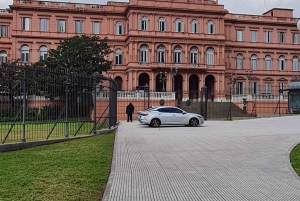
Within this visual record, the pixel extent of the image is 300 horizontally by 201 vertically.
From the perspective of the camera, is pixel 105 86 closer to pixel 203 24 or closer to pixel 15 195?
pixel 15 195

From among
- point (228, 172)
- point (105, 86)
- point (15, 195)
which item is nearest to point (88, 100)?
point (105, 86)

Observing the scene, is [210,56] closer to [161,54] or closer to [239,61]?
[161,54]

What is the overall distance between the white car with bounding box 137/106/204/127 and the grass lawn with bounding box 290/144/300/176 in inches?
493

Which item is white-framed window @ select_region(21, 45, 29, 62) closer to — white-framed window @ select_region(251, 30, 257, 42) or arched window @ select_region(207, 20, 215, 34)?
arched window @ select_region(207, 20, 215, 34)

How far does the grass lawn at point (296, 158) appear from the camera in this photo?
30.6 ft

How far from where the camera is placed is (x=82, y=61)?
1645 inches

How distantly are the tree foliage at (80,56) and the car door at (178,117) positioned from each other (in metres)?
17.3

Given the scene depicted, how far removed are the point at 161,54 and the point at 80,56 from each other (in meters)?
17.5

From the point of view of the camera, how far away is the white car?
985 inches

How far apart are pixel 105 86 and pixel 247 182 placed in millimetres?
12732

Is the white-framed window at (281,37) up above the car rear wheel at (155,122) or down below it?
above

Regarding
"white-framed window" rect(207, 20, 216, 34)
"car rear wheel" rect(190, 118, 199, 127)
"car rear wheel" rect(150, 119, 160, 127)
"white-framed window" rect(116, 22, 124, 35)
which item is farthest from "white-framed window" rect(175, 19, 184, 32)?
"car rear wheel" rect(150, 119, 160, 127)

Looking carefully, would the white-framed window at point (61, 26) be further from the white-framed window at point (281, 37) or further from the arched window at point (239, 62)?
the white-framed window at point (281, 37)

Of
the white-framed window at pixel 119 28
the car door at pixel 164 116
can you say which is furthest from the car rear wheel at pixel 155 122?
the white-framed window at pixel 119 28
